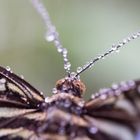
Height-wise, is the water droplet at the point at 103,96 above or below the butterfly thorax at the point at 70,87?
below

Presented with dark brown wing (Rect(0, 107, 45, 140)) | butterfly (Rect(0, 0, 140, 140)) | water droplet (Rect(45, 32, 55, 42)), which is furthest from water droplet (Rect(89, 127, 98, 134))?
water droplet (Rect(45, 32, 55, 42))

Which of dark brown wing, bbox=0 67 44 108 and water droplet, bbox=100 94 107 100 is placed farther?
dark brown wing, bbox=0 67 44 108

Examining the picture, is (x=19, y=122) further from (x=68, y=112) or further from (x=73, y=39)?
(x=73, y=39)

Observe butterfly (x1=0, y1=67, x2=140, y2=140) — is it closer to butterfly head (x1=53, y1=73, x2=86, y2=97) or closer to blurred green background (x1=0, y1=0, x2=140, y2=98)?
butterfly head (x1=53, y1=73, x2=86, y2=97)

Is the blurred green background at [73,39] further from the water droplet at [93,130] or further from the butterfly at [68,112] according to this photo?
→ the water droplet at [93,130]

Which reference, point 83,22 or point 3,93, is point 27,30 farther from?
point 3,93

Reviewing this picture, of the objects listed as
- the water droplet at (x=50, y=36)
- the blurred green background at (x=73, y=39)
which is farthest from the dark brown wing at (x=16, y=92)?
the blurred green background at (x=73, y=39)

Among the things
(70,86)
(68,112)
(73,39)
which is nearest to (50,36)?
(70,86)
